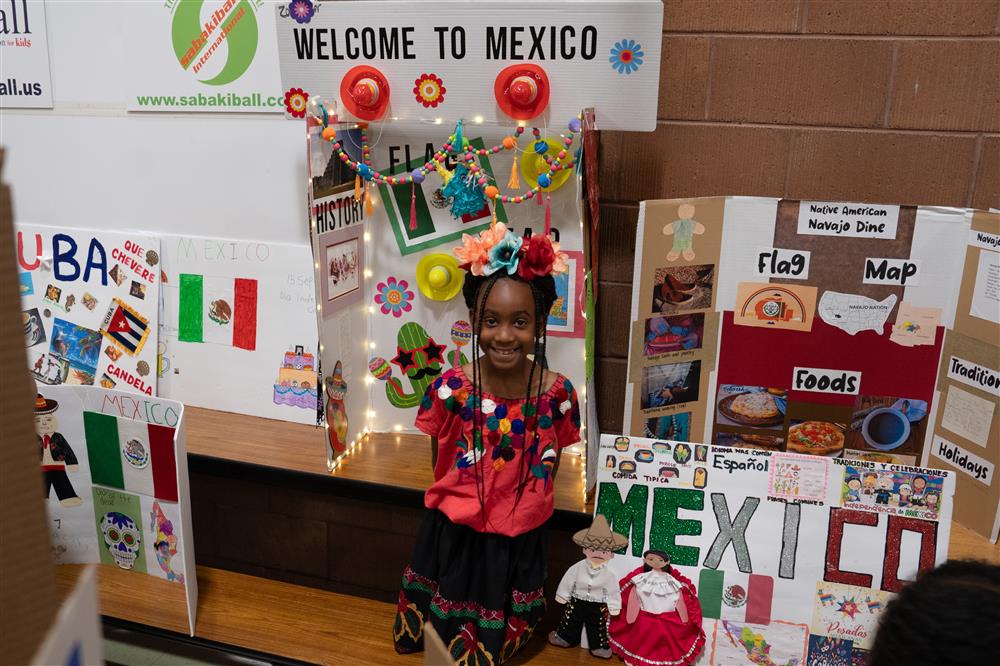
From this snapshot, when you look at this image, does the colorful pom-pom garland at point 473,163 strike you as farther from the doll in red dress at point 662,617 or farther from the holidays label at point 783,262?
the doll in red dress at point 662,617

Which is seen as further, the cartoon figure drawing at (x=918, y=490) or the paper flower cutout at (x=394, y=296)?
the paper flower cutout at (x=394, y=296)

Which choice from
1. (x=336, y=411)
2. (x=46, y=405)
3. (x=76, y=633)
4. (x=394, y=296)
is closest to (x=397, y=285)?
(x=394, y=296)

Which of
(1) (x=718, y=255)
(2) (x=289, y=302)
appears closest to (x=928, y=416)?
(1) (x=718, y=255)

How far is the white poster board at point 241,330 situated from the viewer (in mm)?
2199

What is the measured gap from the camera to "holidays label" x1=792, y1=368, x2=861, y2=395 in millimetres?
1773

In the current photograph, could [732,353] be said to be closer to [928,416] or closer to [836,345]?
[836,345]

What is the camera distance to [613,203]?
1.98 m

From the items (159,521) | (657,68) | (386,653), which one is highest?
(657,68)

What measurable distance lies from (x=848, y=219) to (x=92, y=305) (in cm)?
207

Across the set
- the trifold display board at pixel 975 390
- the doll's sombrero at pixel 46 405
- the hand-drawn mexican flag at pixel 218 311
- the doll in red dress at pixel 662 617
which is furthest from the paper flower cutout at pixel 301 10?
the trifold display board at pixel 975 390

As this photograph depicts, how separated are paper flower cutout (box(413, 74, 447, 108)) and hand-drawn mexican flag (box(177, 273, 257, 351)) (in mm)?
784

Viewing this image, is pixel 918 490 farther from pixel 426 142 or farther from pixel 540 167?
pixel 426 142

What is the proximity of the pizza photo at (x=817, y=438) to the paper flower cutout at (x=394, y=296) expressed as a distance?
3.27ft

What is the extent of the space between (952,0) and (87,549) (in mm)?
2288
